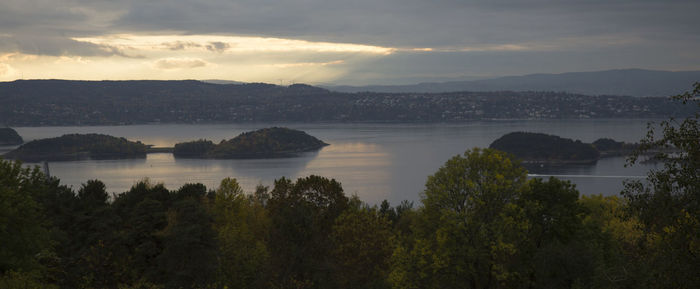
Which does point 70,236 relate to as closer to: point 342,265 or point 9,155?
point 342,265

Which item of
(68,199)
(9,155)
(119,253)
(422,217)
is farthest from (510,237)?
(9,155)

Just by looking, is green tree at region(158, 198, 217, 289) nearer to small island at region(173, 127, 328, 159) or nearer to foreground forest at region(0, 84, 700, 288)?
foreground forest at region(0, 84, 700, 288)

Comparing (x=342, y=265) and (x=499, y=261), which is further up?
(x=499, y=261)

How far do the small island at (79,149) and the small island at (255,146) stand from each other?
10002mm

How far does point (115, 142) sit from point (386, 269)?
392ft

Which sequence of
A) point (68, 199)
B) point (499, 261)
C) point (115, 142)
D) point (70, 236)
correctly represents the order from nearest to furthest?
point (499, 261) < point (70, 236) < point (68, 199) < point (115, 142)

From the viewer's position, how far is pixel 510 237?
1467 centimetres

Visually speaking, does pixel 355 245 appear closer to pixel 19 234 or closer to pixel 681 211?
pixel 19 234

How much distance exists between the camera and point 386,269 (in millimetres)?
20594

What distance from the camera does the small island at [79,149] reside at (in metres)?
113

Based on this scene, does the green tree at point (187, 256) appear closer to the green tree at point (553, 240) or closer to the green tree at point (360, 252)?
the green tree at point (360, 252)

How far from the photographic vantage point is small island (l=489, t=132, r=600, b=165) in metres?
101

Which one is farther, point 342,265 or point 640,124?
point 640,124

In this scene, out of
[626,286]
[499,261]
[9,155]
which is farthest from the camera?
[9,155]
